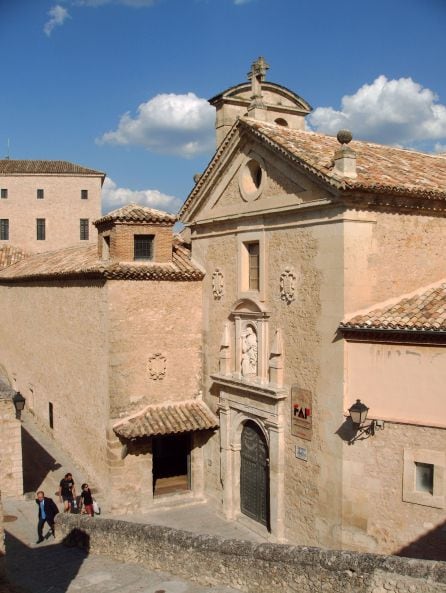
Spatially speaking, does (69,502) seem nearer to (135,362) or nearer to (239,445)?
(135,362)

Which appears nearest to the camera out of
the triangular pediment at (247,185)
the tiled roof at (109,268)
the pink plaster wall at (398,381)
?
the pink plaster wall at (398,381)

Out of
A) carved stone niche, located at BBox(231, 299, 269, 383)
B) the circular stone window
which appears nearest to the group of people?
carved stone niche, located at BBox(231, 299, 269, 383)

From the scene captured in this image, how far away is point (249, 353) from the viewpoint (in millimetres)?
14070

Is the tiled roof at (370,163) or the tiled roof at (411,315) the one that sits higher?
the tiled roof at (370,163)

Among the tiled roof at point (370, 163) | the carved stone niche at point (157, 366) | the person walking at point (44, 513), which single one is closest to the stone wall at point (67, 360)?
the carved stone niche at point (157, 366)

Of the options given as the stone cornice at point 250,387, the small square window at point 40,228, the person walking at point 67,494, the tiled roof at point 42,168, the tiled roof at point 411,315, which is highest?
the tiled roof at point 42,168

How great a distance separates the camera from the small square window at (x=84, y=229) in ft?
120

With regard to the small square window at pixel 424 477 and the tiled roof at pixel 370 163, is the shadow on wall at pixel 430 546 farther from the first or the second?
the tiled roof at pixel 370 163

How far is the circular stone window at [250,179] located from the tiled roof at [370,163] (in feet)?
2.97

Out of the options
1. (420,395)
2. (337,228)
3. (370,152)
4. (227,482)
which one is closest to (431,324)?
(420,395)

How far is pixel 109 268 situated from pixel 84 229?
23059 millimetres

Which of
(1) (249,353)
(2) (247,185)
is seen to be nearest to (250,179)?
(2) (247,185)

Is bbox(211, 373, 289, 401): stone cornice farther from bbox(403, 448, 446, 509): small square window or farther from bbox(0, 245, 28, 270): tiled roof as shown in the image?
bbox(0, 245, 28, 270): tiled roof

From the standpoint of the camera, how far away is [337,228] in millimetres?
11359
